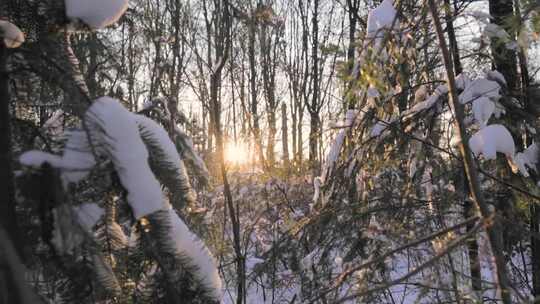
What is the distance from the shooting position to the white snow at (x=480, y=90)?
104 inches

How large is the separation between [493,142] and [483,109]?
0.24m

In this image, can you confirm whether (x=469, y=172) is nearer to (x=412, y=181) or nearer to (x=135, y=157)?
(x=135, y=157)

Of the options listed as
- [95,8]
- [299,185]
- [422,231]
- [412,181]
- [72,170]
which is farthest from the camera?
[299,185]

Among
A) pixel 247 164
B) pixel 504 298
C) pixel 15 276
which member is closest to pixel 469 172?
pixel 504 298

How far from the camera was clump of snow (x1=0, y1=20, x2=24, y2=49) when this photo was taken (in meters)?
1.15

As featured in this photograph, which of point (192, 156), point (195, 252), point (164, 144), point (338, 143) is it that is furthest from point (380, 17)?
point (195, 252)

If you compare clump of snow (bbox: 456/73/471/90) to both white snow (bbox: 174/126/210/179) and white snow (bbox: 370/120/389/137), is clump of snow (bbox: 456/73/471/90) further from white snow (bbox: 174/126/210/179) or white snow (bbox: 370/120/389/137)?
A: white snow (bbox: 174/126/210/179)

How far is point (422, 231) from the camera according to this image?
114 inches

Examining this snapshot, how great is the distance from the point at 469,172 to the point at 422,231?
1.60 meters

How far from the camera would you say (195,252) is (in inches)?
44.8

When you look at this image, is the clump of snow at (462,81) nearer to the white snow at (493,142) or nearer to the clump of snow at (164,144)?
the white snow at (493,142)

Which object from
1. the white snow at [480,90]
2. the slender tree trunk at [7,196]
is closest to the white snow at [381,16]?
the white snow at [480,90]

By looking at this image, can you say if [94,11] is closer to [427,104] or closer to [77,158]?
[77,158]

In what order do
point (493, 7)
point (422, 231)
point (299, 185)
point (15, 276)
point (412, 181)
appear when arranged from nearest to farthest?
point (15, 276) < point (422, 231) < point (412, 181) < point (493, 7) < point (299, 185)
